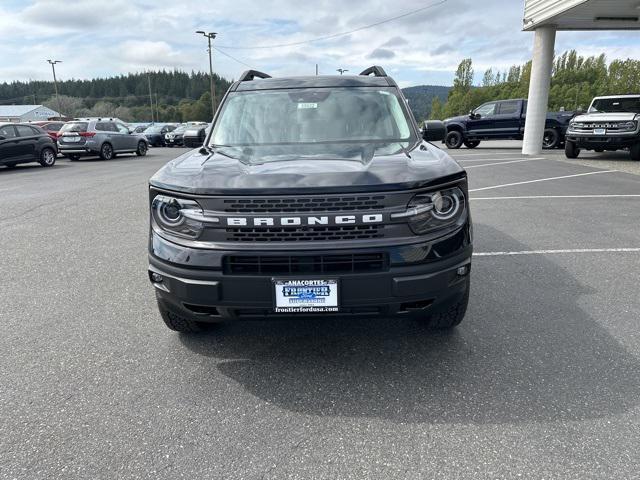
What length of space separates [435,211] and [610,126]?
562 inches

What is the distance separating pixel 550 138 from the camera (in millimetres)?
19766

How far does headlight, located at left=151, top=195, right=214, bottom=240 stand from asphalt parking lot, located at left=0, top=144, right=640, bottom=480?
0.91m

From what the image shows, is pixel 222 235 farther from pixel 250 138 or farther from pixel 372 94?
pixel 372 94

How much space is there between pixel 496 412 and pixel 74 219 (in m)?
7.12

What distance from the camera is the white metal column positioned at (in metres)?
16.5

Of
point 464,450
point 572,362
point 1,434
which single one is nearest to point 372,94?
point 572,362

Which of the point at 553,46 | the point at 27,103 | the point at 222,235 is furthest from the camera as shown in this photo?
the point at 27,103

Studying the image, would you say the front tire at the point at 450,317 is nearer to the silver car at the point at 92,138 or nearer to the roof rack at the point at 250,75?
the roof rack at the point at 250,75

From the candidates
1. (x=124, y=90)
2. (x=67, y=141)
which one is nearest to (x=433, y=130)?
(x=67, y=141)

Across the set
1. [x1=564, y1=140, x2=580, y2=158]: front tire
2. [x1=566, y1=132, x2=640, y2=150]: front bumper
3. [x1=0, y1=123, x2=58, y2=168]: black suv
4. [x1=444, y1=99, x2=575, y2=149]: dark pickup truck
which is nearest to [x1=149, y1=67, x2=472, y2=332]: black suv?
[x1=566, y1=132, x2=640, y2=150]: front bumper

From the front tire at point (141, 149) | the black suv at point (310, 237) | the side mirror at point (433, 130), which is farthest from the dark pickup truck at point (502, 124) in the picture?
the black suv at point (310, 237)

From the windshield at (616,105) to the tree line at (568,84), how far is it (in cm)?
4224

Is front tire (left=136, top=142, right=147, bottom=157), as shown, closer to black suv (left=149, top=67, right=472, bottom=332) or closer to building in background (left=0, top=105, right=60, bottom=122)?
black suv (left=149, top=67, right=472, bottom=332)

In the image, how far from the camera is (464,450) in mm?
2188
